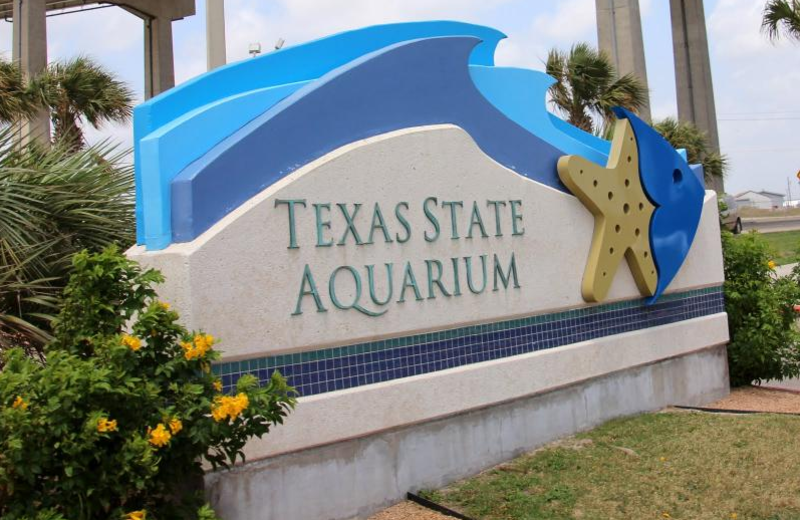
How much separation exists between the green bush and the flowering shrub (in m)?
7.28

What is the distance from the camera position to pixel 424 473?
6.19 meters

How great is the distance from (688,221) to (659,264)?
888 mm

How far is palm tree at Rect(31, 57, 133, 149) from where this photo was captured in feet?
50.8

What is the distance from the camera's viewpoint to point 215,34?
9570mm

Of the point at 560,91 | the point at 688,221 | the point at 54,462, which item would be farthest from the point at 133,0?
the point at 54,462

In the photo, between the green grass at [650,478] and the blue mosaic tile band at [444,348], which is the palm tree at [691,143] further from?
the green grass at [650,478]

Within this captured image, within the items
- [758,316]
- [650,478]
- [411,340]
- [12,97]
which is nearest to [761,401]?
[758,316]

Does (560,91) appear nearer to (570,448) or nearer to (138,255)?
(570,448)

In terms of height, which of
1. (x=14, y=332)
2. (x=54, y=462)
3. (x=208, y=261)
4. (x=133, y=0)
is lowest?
→ (x=54, y=462)

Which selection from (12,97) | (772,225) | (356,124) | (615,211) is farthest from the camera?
(772,225)

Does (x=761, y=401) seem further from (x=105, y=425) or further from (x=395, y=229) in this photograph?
(x=105, y=425)

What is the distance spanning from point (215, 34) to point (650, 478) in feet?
21.7

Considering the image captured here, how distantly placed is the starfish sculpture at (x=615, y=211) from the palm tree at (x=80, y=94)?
10.5m

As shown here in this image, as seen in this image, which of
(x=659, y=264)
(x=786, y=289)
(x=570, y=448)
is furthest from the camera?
(x=786, y=289)
